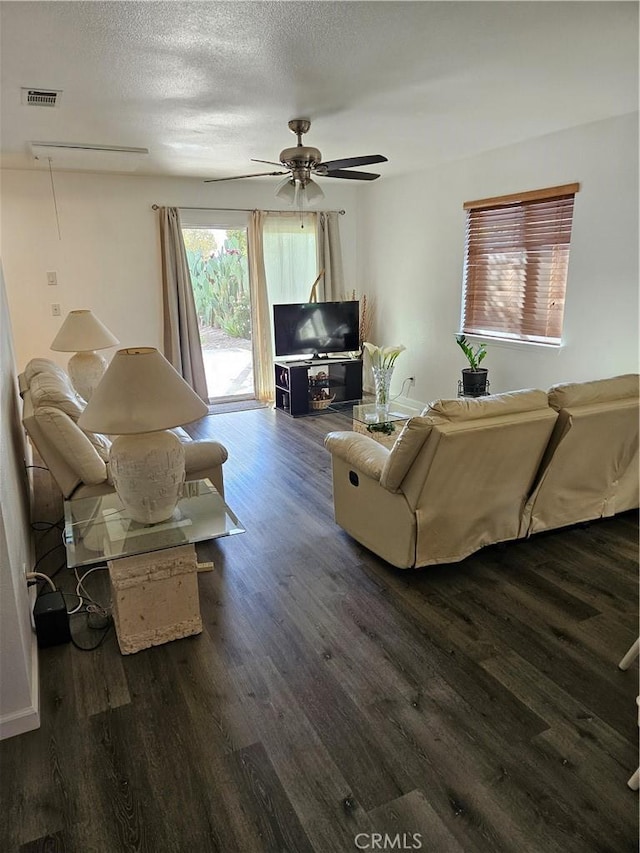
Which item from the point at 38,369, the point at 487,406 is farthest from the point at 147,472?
the point at 38,369

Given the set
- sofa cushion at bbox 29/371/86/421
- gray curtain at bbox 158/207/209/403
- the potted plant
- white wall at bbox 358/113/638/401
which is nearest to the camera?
sofa cushion at bbox 29/371/86/421

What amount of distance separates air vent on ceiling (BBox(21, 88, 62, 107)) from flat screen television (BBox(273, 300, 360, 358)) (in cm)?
316

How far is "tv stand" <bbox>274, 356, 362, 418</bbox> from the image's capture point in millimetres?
5969

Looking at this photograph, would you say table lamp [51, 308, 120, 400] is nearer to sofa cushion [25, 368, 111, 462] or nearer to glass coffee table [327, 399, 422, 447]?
sofa cushion [25, 368, 111, 462]

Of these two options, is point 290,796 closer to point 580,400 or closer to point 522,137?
point 580,400

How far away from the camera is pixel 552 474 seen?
2861 millimetres

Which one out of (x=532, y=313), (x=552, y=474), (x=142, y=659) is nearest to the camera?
(x=142, y=659)

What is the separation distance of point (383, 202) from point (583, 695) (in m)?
5.60

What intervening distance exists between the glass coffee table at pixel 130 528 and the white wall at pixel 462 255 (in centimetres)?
316

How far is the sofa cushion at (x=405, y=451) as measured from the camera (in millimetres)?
2381

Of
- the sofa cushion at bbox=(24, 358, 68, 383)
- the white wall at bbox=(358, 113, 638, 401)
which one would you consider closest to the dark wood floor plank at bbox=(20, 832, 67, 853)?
the sofa cushion at bbox=(24, 358, 68, 383)

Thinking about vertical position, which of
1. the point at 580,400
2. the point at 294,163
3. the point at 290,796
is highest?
the point at 294,163

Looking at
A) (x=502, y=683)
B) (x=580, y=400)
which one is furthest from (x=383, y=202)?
(x=502, y=683)

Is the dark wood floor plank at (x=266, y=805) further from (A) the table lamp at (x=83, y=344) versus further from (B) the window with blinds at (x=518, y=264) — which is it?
(B) the window with blinds at (x=518, y=264)
